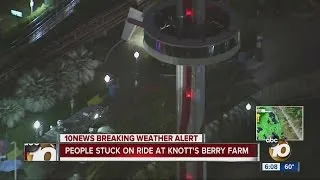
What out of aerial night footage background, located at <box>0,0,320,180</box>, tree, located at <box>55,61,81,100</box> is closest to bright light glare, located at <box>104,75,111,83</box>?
aerial night footage background, located at <box>0,0,320,180</box>

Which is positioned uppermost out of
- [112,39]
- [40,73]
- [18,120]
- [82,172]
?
[112,39]

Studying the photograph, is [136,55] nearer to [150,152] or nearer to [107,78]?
[107,78]

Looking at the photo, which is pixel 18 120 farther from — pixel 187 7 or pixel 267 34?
pixel 267 34

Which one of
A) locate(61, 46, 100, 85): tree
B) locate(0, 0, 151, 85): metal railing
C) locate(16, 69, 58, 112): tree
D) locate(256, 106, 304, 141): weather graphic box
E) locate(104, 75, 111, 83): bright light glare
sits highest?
locate(0, 0, 151, 85): metal railing

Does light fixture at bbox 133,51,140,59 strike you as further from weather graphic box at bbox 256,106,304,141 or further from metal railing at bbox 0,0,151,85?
weather graphic box at bbox 256,106,304,141

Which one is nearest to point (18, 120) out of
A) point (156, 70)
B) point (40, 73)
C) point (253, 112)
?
point (40, 73)

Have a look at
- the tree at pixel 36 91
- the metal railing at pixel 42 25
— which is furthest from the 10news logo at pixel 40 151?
the metal railing at pixel 42 25
